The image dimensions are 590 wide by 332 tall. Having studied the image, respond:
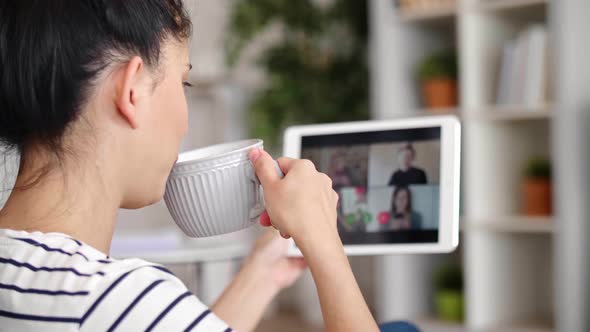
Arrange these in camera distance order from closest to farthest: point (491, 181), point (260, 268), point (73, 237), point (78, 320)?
point (78, 320)
point (73, 237)
point (260, 268)
point (491, 181)

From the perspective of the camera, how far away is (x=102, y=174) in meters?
0.82

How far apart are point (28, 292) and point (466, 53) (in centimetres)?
232

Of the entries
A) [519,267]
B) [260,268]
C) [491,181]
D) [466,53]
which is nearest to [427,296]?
[519,267]

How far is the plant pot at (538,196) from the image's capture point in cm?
275

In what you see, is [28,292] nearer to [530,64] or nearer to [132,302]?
[132,302]

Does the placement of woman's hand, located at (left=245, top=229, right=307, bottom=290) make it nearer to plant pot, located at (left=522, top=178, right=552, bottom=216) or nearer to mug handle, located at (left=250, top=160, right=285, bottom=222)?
mug handle, located at (left=250, top=160, right=285, bottom=222)

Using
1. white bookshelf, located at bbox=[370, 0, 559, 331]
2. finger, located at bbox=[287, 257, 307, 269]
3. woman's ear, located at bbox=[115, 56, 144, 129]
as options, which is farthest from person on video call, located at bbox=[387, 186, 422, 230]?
white bookshelf, located at bbox=[370, 0, 559, 331]

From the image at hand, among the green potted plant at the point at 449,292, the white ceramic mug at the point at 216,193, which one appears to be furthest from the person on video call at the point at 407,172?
the green potted plant at the point at 449,292

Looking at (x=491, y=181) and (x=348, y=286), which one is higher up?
(x=491, y=181)

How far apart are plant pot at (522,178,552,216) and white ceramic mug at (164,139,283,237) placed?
1.97 meters

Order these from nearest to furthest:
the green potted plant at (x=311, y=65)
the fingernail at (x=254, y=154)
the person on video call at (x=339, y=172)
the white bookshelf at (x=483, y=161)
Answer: the fingernail at (x=254, y=154) → the person on video call at (x=339, y=172) → the white bookshelf at (x=483, y=161) → the green potted plant at (x=311, y=65)

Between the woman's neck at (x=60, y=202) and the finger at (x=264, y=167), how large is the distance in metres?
0.17

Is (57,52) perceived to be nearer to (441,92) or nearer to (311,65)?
(441,92)

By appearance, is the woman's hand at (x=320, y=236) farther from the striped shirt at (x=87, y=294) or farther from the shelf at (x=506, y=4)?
the shelf at (x=506, y=4)
